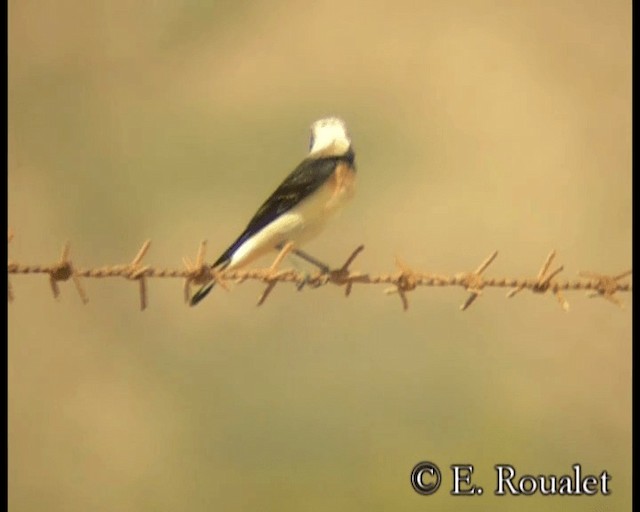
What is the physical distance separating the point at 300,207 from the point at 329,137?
0.13 metres

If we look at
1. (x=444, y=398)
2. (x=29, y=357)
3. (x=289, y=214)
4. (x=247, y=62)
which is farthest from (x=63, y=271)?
(x=444, y=398)

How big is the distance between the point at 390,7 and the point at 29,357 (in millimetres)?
841

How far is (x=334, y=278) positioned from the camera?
1.34m

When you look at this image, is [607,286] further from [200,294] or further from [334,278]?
[200,294]

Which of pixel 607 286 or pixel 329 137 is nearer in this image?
pixel 607 286

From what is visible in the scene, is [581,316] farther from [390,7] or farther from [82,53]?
[82,53]

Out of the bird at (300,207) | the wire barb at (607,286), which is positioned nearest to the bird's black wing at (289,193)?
the bird at (300,207)

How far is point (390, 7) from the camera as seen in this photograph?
1.45 m

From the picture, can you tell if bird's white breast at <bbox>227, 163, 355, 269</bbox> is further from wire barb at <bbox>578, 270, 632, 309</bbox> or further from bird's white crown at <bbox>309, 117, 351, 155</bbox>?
wire barb at <bbox>578, 270, 632, 309</bbox>

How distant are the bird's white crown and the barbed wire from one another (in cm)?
17

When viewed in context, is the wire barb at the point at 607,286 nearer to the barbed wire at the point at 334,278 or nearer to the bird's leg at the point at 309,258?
the barbed wire at the point at 334,278

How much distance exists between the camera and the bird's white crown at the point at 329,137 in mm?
1392

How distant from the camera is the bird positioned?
1354 millimetres

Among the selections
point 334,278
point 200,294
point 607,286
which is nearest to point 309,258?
point 334,278
